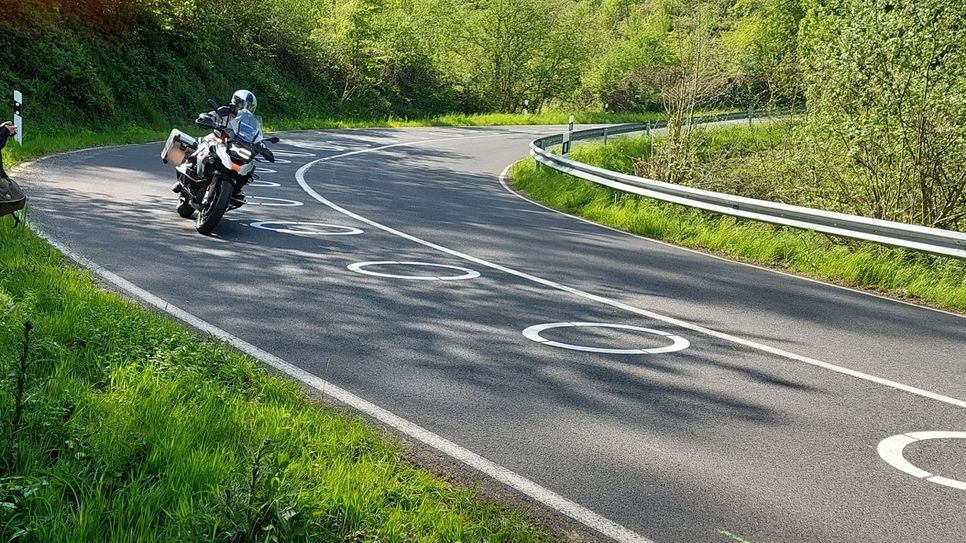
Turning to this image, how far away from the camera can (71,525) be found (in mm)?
3318

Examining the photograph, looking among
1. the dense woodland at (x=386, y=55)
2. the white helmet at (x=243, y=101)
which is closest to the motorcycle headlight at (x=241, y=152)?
the white helmet at (x=243, y=101)

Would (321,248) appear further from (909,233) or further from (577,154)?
(577,154)

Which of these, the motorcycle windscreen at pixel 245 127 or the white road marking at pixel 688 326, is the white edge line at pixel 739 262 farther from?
the motorcycle windscreen at pixel 245 127

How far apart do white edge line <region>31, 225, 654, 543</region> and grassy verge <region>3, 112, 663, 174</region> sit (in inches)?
401

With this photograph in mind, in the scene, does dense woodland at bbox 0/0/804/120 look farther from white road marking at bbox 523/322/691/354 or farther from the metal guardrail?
white road marking at bbox 523/322/691/354

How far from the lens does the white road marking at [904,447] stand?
15.4ft

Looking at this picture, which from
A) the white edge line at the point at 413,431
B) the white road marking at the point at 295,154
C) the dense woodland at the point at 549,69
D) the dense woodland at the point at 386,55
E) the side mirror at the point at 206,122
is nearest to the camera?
the white edge line at the point at 413,431

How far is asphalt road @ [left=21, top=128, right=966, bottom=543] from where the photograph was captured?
442 centimetres

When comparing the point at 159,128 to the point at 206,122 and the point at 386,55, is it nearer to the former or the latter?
the point at 206,122

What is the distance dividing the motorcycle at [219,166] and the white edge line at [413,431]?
2.99m

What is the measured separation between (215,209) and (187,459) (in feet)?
22.7

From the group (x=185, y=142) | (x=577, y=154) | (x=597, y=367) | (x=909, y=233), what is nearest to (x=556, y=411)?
(x=597, y=367)

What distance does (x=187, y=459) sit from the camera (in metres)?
3.87

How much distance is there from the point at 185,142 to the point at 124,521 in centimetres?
922
